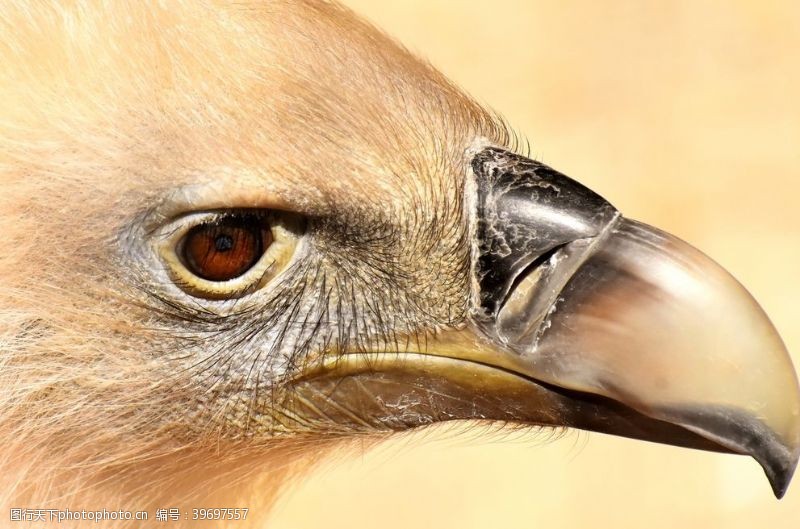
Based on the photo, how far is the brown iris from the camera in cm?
190

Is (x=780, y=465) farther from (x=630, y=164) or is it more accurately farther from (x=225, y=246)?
(x=630, y=164)

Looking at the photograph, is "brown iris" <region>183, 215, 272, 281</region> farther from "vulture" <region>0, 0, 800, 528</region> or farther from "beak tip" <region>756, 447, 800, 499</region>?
"beak tip" <region>756, 447, 800, 499</region>

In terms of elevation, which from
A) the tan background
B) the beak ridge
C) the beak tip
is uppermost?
the tan background

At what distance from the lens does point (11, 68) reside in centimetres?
189

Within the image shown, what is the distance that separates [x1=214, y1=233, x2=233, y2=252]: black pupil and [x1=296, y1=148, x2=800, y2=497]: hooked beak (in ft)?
0.91

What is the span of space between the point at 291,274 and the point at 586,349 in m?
0.51

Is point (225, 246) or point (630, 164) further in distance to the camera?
point (630, 164)

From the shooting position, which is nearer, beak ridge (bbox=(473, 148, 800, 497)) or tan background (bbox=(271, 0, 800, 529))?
beak ridge (bbox=(473, 148, 800, 497))

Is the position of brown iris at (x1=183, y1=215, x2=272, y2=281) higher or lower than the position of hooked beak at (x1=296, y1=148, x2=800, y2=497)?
higher

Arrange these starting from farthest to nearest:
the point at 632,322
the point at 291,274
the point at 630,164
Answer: the point at 630,164
the point at 291,274
the point at 632,322

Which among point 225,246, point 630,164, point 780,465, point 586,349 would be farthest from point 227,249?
point 630,164

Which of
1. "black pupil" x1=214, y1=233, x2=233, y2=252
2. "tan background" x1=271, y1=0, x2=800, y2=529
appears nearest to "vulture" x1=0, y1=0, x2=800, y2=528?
"black pupil" x1=214, y1=233, x2=233, y2=252

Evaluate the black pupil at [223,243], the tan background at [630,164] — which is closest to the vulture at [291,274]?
the black pupil at [223,243]

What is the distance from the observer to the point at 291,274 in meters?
1.97
